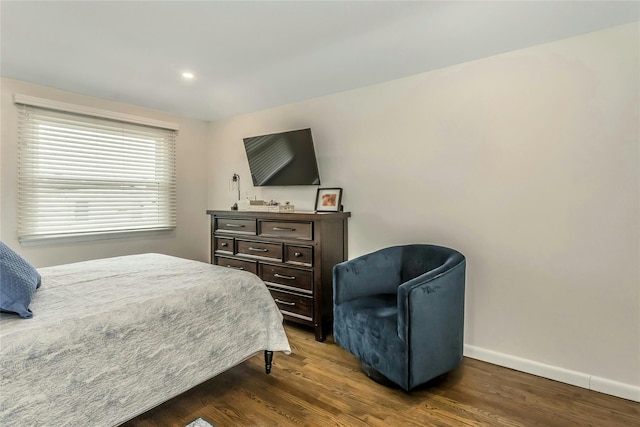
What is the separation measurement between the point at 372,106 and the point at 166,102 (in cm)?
223

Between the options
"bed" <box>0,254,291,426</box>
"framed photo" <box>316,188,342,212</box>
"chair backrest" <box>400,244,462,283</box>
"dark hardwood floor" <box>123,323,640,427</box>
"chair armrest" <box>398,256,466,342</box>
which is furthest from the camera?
"framed photo" <box>316,188,342,212</box>

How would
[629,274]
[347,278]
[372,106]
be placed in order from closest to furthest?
[629,274], [347,278], [372,106]

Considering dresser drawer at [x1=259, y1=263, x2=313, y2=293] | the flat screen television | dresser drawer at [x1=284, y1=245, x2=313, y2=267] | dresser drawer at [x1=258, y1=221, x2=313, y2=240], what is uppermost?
the flat screen television

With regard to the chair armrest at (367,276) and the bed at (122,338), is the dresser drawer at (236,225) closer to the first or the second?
Result: the bed at (122,338)

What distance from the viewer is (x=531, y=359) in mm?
2416

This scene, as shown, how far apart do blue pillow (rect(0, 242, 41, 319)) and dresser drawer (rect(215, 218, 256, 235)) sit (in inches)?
75.8

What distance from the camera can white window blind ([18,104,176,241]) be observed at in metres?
3.15

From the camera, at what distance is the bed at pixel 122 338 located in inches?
51.2

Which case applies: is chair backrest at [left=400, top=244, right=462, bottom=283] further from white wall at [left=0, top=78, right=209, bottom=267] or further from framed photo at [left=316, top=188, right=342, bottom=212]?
white wall at [left=0, top=78, right=209, bottom=267]

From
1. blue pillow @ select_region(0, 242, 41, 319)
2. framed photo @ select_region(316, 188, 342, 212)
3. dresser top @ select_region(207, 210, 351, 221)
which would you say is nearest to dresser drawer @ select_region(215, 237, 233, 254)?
dresser top @ select_region(207, 210, 351, 221)

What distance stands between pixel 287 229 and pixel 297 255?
260 mm

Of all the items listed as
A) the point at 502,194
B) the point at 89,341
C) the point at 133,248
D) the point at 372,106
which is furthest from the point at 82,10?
the point at 502,194

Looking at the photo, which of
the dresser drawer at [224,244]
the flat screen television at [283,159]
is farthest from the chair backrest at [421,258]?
the dresser drawer at [224,244]

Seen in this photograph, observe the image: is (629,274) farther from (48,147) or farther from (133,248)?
(48,147)
